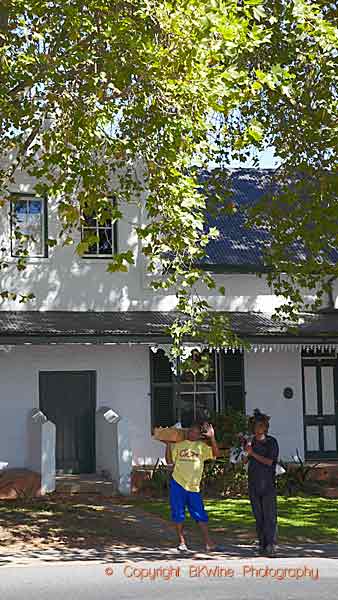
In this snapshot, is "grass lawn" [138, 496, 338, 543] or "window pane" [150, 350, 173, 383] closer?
"grass lawn" [138, 496, 338, 543]

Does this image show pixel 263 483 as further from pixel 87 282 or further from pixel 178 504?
pixel 87 282

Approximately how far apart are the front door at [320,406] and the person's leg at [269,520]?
10063 mm

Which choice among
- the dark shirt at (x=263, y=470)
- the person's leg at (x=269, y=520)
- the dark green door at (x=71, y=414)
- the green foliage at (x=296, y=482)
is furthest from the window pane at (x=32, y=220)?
the person's leg at (x=269, y=520)

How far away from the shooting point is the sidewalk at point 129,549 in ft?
42.2


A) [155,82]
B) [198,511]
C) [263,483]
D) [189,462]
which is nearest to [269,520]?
[263,483]

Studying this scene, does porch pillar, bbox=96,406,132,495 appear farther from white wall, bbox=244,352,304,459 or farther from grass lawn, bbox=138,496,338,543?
white wall, bbox=244,352,304,459

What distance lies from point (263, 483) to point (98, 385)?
9.06 metres

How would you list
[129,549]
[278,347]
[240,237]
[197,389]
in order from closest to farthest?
[129,549] → [278,347] → [197,389] → [240,237]

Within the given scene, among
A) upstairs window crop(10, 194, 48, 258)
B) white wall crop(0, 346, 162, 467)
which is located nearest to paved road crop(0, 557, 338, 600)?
white wall crop(0, 346, 162, 467)

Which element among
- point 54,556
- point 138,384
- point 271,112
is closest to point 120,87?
point 271,112

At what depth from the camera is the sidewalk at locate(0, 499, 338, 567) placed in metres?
12.9

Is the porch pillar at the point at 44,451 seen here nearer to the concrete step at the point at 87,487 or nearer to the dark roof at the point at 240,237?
the concrete step at the point at 87,487

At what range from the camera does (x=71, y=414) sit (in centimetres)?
2148

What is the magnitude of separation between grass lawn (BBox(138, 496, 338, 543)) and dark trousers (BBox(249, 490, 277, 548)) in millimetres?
1566
